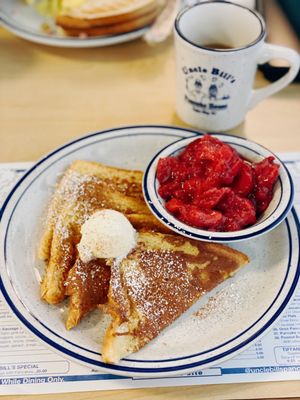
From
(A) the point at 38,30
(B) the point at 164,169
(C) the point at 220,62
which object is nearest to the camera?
(B) the point at 164,169

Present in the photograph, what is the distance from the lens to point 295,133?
1767 millimetres

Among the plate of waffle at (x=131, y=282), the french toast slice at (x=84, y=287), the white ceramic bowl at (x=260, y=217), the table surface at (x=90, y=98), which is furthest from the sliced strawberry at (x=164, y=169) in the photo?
the table surface at (x=90, y=98)

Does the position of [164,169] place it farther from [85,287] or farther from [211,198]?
[85,287]

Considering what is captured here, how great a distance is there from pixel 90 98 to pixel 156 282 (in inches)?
38.0

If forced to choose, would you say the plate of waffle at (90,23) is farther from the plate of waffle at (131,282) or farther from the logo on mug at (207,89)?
the plate of waffle at (131,282)

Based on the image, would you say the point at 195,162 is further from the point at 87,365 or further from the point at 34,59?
the point at 34,59

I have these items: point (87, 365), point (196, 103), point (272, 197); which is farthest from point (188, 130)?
point (87, 365)

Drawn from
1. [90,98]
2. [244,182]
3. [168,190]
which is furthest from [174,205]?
[90,98]

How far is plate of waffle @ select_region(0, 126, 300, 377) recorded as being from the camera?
1.12 meters

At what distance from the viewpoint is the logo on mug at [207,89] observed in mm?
1549

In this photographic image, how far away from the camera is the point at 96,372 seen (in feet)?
3.69

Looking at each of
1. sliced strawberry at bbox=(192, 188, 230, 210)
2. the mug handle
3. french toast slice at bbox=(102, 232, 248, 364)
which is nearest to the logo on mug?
the mug handle

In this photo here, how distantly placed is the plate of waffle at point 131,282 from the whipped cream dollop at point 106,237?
2cm

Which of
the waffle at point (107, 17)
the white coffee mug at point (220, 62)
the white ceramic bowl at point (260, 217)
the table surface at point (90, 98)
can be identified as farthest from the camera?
the waffle at point (107, 17)
